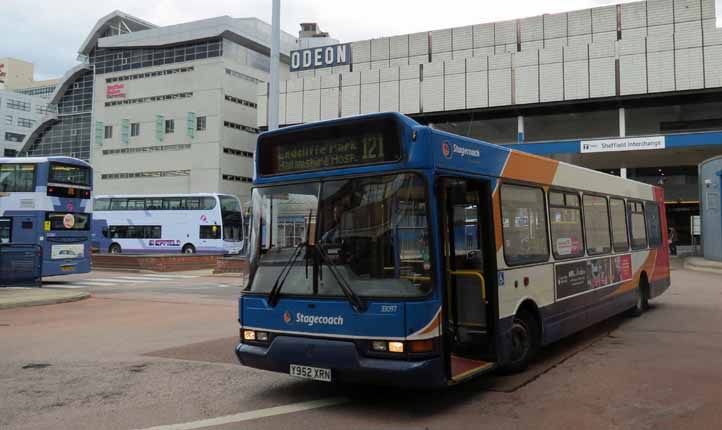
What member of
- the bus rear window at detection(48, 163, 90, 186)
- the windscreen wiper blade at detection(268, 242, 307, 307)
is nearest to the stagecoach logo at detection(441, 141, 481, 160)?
the windscreen wiper blade at detection(268, 242, 307, 307)

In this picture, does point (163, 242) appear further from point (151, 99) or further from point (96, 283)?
point (151, 99)

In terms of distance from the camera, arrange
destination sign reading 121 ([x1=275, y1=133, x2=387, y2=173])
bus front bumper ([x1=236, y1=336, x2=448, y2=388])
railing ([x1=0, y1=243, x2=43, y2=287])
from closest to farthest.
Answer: bus front bumper ([x1=236, y1=336, x2=448, y2=388]), destination sign reading 121 ([x1=275, y1=133, x2=387, y2=173]), railing ([x1=0, y1=243, x2=43, y2=287])

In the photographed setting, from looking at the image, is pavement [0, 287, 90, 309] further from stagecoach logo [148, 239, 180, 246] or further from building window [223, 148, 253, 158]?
building window [223, 148, 253, 158]

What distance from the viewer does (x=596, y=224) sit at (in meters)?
9.34

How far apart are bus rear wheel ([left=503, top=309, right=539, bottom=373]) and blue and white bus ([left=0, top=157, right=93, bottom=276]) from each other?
656 inches

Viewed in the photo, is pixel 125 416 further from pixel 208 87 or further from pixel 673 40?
pixel 208 87

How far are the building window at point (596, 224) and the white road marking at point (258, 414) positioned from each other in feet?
16.1

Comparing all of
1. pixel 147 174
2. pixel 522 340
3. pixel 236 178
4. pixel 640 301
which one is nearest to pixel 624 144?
pixel 640 301

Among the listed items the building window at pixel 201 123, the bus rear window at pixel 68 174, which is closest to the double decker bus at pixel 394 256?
the bus rear window at pixel 68 174

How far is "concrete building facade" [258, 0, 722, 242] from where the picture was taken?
133 feet

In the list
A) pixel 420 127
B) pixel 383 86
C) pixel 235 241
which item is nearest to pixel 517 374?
pixel 420 127

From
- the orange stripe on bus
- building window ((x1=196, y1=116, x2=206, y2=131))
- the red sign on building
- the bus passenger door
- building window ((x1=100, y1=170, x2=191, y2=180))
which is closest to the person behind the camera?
the bus passenger door

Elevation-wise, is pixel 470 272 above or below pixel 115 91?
below

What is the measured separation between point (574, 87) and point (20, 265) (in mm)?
37535
